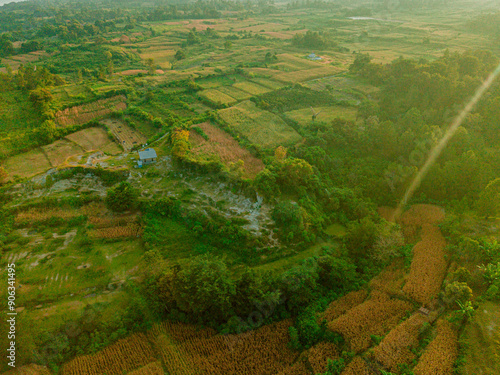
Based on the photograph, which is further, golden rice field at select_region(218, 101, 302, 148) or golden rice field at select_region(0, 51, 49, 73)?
golden rice field at select_region(0, 51, 49, 73)

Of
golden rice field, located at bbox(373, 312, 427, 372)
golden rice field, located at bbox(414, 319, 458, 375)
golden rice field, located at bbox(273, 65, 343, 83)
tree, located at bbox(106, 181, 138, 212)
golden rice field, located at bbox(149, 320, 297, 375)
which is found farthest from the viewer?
golden rice field, located at bbox(273, 65, 343, 83)

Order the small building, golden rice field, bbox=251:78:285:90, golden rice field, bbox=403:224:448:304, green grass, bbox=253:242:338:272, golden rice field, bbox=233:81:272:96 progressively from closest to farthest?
golden rice field, bbox=403:224:448:304, green grass, bbox=253:242:338:272, the small building, golden rice field, bbox=233:81:272:96, golden rice field, bbox=251:78:285:90

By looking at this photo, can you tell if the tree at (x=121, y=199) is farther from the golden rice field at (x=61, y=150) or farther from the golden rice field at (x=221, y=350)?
the golden rice field at (x=61, y=150)

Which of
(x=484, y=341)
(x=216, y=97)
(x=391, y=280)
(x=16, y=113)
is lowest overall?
(x=391, y=280)

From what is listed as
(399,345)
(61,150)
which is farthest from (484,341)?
(61,150)

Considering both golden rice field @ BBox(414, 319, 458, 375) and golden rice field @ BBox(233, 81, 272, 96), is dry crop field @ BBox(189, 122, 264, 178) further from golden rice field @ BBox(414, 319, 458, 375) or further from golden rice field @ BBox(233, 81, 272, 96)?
golden rice field @ BBox(414, 319, 458, 375)

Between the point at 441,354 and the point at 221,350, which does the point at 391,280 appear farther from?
the point at 221,350

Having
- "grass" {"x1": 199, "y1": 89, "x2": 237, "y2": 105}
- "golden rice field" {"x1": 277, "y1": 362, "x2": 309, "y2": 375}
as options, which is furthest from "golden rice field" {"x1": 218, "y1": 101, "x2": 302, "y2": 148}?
"golden rice field" {"x1": 277, "y1": 362, "x2": 309, "y2": 375}

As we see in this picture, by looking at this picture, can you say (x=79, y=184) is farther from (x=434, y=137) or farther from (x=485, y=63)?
(x=485, y=63)

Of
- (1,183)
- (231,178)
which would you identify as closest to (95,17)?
(1,183)
